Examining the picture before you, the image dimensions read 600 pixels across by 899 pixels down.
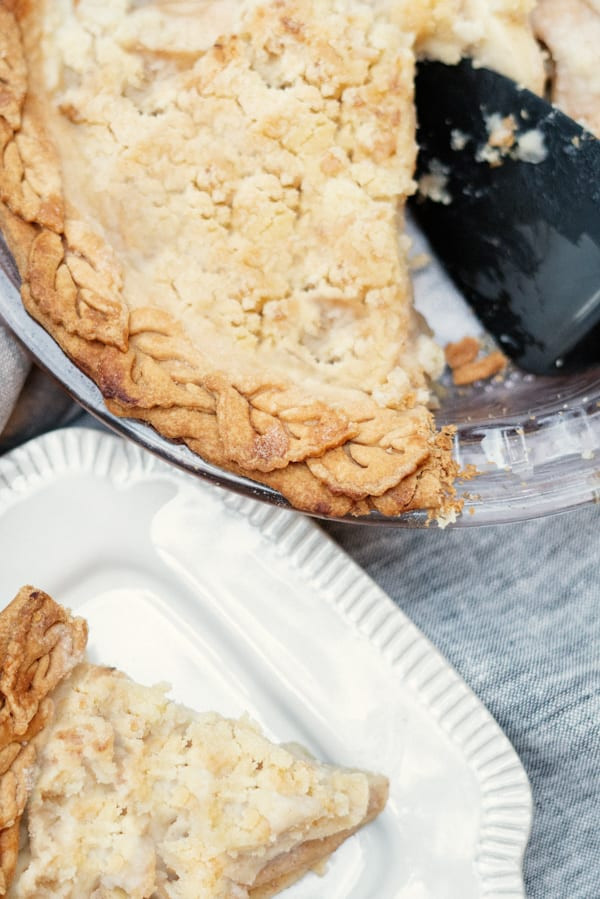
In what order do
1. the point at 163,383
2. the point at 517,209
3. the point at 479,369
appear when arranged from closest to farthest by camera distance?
the point at 163,383 → the point at 517,209 → the point at 479,369

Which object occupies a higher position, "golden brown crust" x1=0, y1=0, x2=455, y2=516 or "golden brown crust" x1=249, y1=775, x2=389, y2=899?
"golden brown crust" x1=0, y1=0, x2=455, y2=516

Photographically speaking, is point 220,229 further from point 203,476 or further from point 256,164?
point 203,476

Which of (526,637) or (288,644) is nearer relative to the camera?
(288,644)

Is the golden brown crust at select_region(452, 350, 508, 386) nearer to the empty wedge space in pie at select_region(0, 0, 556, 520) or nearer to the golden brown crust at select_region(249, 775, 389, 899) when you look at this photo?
the empty wedge space in pie at select_region(0, 0, 556, 520)

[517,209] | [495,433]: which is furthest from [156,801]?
[517,209]

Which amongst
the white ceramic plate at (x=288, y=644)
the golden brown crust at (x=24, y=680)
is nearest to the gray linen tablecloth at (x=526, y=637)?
the white ceramic plate at (x=288, y=644)

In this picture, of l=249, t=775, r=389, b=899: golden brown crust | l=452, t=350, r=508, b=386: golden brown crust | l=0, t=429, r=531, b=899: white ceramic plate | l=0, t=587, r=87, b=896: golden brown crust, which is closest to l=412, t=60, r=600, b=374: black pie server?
l=452, t=350, r=508, b=386: golden brown crust

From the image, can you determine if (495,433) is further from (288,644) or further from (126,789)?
(126,789)
